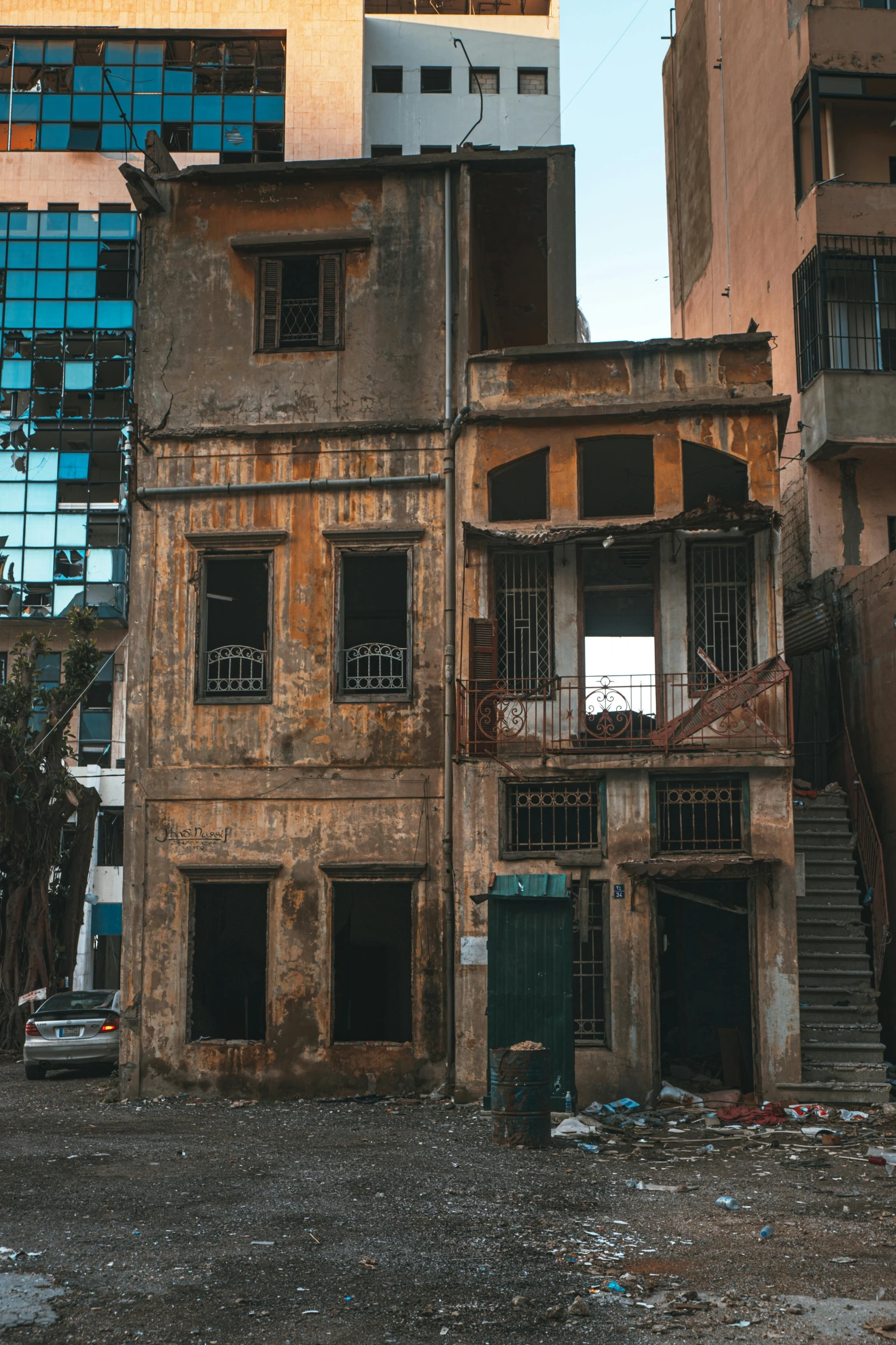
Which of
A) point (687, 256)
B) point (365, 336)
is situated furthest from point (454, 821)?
point (687, 256)

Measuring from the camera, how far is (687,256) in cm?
3294

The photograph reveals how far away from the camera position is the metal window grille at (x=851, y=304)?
2172 cm

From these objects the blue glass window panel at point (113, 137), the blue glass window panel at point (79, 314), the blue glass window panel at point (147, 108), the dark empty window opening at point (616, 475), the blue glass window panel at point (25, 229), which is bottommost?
the dark empty window opening at point (616, 475)

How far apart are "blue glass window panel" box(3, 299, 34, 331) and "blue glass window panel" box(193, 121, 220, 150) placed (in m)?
8.65

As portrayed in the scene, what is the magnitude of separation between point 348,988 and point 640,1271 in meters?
8.54

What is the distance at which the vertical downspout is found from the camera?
15633mm

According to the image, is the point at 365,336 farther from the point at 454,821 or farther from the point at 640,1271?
the point at 640,1271

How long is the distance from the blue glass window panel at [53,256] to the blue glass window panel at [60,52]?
7377 mm

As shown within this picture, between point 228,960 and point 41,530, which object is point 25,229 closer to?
point 41,530

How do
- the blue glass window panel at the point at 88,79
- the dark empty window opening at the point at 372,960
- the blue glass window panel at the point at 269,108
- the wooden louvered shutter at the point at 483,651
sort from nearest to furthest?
the wooden louvered shutter at the point at 483,651 < the dark empty window opening at the point at 372,960 < the blue glass window panel at the point at 88,79 < the blue glass window panel at the point at 269,108

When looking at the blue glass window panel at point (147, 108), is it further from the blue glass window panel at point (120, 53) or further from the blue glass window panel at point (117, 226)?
the blue glass window panel at point (117, 226)

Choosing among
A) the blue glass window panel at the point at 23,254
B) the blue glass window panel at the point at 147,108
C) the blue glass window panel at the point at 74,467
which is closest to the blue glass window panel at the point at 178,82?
the blue glass window panel at the point at 147,108

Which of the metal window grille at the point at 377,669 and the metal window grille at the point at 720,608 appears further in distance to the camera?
the metal window grille at the point at 377,669

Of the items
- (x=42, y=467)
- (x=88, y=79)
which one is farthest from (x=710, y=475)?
(x=88, y=79)
